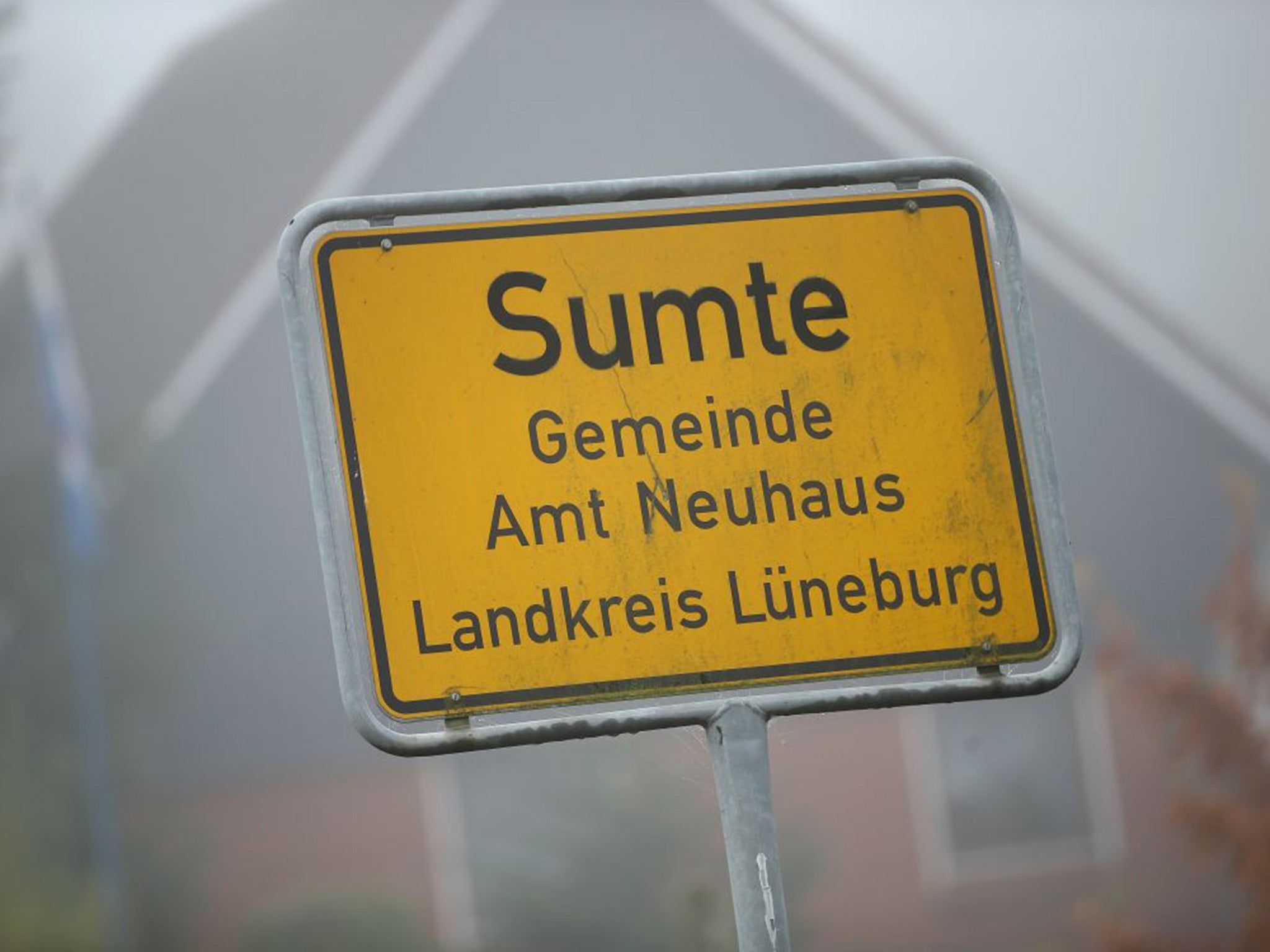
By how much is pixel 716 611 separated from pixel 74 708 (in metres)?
18.9

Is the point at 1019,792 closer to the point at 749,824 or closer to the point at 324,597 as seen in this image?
the point at 324,597

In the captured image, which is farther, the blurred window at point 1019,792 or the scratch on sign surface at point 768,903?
the blurred window at point 1019,792

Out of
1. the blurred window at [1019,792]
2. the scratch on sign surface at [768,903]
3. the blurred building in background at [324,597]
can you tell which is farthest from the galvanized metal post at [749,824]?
the blurred window at [1019,792]

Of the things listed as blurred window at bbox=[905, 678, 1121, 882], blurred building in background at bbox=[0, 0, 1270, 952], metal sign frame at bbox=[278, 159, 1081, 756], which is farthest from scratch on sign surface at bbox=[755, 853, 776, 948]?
blurred window at bbox=[905, 678, 1121, 882]

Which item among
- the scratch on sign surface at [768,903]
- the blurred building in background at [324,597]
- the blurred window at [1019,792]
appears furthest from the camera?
the blurred window at [1019,792]

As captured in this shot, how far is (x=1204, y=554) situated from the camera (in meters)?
19.2

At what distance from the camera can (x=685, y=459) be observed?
2.22 meters

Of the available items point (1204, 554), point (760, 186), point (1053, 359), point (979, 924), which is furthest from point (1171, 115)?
point (760, 186)

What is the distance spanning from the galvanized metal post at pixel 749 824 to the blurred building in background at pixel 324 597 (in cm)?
1368

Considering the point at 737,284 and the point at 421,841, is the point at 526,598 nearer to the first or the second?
the point at 737,284

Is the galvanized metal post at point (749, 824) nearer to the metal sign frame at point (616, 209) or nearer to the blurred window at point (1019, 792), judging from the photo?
the metal sign frame at point (616, 209)

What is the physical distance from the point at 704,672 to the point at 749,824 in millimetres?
181

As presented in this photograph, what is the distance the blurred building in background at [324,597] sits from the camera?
1764 centimetres

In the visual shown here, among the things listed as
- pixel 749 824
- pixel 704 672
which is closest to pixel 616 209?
pixel 704 672
